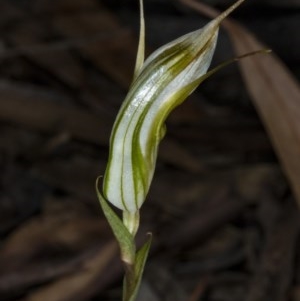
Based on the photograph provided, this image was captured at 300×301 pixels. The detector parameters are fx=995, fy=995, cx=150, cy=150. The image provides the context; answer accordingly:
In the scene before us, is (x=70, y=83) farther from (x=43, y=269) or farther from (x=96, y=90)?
(x=43, y=269)

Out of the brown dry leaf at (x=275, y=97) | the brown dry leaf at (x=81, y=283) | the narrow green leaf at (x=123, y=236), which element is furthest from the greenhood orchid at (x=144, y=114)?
the brown dry leaf at (x=275, y=97)

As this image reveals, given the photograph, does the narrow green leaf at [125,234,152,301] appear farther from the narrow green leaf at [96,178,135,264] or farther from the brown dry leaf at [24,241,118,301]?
the brown dry leaf at [24,241,118,301]

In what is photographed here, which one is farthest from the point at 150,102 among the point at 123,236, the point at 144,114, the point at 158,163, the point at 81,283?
the point at 158,163

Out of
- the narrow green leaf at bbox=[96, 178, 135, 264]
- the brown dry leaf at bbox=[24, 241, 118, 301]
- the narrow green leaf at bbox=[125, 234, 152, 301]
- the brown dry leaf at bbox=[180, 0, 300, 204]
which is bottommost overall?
the narrow green leaf at bbox=[125, 234, 152, 301]

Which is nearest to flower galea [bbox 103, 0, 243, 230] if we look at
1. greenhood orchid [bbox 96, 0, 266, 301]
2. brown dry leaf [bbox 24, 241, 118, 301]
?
greenhood orchid [bbox 96, 0, 266, 301]

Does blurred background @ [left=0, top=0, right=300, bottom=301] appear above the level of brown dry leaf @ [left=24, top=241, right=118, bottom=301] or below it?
above

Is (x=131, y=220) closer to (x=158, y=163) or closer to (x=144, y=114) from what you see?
(x=144, y=114)

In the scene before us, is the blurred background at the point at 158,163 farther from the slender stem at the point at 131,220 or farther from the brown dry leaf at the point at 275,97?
the slender stem at the point at 131,220
